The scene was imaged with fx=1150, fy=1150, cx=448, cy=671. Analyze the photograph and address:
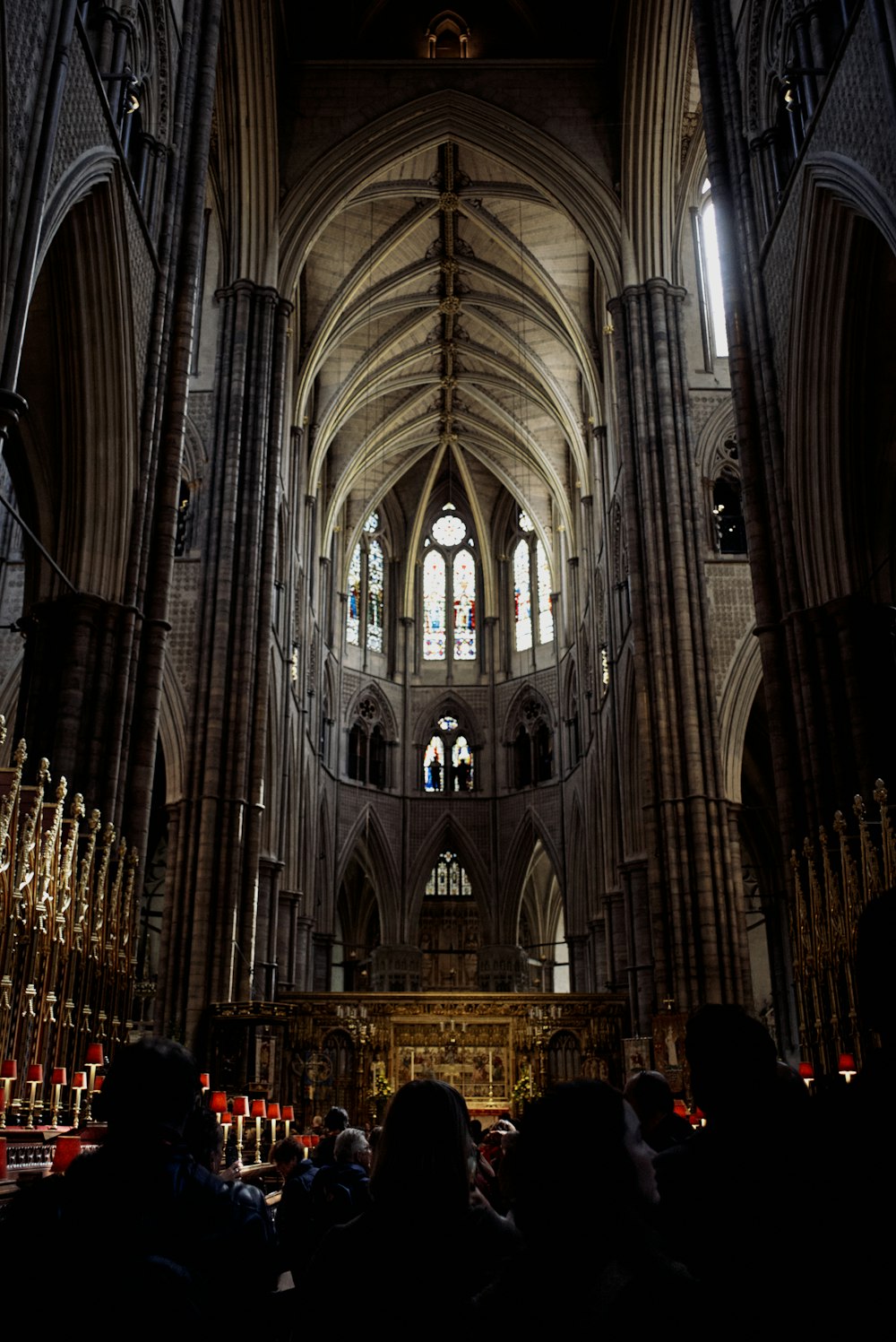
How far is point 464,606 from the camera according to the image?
3850cm

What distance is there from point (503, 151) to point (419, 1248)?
2477 centimetres

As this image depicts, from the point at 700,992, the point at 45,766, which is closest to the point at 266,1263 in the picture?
the point at 45,766

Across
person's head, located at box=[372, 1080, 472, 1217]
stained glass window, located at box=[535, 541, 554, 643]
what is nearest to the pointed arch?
stained glass window, located at box=[535, 541, 554, 643]

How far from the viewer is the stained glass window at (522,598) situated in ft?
123

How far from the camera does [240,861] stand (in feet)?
63.1

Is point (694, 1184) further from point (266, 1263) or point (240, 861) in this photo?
point (240, 861)

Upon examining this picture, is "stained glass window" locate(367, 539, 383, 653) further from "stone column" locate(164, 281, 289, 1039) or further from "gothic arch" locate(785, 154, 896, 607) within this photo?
"gothic arch" locate(785, 154, 896, 607)

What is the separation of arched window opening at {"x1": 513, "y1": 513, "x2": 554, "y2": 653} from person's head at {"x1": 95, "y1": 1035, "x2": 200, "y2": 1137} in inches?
1343

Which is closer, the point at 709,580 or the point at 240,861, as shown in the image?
the point at 240,861

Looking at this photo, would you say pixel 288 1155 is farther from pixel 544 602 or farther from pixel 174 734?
pixel 544 602

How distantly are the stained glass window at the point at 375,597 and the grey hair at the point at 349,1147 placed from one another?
32.5 meters

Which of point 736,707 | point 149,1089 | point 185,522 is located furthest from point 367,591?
point 149,1089

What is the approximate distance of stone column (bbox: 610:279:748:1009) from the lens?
60.8ft

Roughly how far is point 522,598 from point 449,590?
8.60ft
